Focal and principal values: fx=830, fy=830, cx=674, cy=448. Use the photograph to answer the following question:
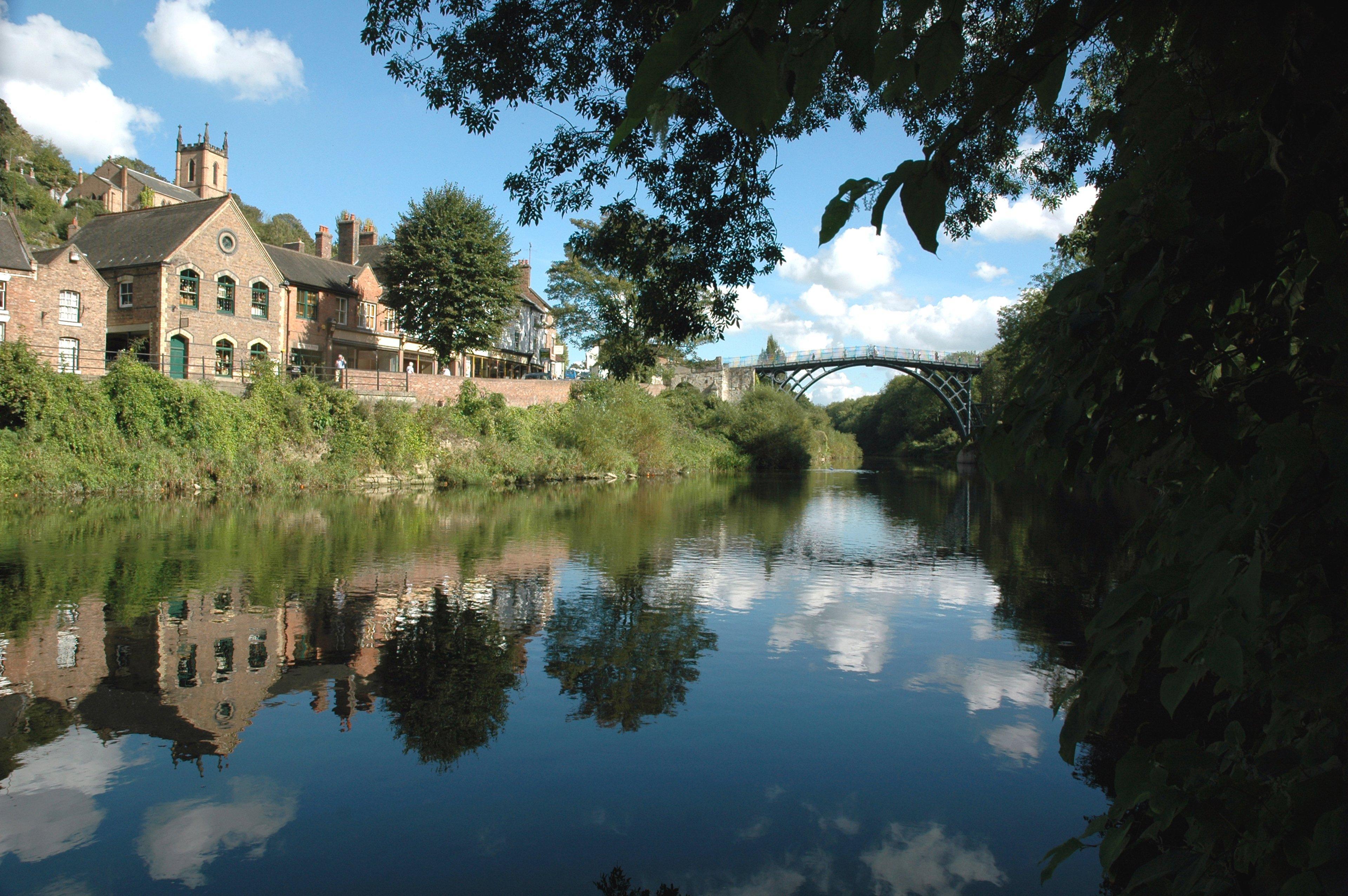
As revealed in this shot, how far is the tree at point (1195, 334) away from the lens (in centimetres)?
145

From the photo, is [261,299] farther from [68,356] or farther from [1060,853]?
[1060,853]

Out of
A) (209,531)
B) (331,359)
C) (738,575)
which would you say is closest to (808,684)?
(738,575)

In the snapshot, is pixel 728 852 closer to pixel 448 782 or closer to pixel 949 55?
pixel 448 782

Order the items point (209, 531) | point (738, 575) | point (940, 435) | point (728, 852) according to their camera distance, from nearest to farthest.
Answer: point (728, 852)
point (738, 575)
point (209, 531)
point (940, 435)

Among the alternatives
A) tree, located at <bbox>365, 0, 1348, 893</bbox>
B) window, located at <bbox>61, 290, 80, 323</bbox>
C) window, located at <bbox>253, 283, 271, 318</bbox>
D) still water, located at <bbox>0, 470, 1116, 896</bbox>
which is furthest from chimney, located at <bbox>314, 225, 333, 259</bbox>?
tree, located at <bbox>365, 0, 1348, 893</bbox>

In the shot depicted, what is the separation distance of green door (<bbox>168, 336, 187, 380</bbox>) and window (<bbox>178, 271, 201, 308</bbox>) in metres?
1.59

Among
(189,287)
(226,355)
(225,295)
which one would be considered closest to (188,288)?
(189,287)

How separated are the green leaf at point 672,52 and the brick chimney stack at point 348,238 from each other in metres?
55.5

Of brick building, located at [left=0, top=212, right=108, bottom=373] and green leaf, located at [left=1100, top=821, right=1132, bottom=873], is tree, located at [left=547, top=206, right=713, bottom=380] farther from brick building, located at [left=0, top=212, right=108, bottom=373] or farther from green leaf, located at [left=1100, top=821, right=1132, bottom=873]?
brick building, located at [left=0, top=212, right=108, bottom=373]

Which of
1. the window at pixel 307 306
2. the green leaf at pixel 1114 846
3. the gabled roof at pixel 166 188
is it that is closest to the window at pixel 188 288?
the window at pixel 307 306

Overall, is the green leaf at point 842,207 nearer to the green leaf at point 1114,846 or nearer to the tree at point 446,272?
the green leaf at point 1114,846

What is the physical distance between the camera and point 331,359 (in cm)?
4694

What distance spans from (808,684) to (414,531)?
12425 mm

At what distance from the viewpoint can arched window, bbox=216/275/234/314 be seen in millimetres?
39062
